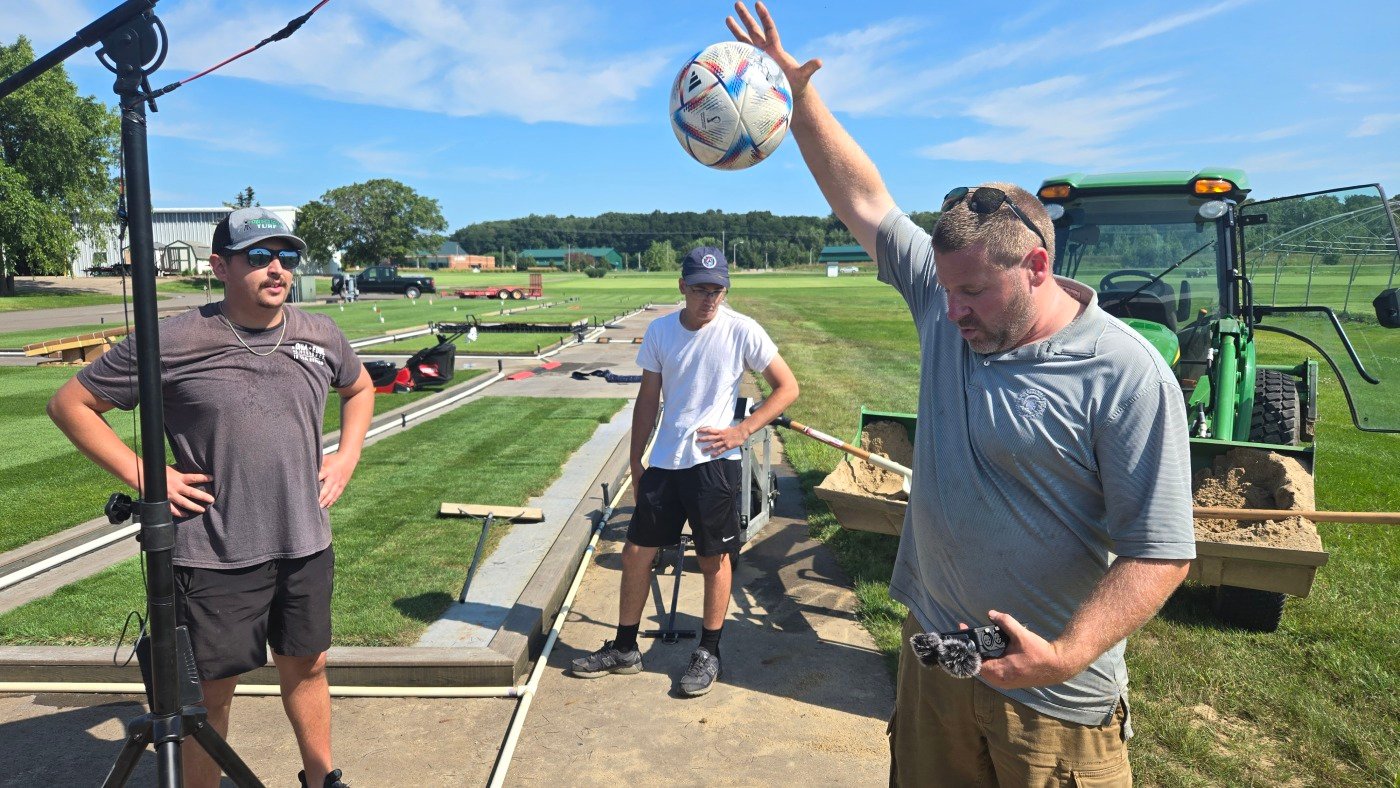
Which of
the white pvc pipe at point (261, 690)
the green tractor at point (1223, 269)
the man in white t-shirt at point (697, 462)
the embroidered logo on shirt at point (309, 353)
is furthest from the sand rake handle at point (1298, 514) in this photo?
the embroidered logo on shirt at point (309, 353)

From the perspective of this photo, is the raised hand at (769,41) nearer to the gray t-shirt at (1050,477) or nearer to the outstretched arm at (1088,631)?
the gray t-shirt at (1050,477)

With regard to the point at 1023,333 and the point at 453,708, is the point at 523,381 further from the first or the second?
the point at 1023,333

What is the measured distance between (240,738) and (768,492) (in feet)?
13.2

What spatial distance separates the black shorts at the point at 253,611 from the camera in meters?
2.87

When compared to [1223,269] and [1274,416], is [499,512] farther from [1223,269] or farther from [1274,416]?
[1274,416]

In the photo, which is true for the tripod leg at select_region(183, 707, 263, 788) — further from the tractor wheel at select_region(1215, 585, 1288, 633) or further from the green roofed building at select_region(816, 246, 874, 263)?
the green roofed building at select_region(816, 246, 874, 263)

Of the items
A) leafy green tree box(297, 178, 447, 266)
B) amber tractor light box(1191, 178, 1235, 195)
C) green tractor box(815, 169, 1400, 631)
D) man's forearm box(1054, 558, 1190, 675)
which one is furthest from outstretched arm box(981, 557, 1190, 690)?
leafy green tree box(297, 178, 447, 266)

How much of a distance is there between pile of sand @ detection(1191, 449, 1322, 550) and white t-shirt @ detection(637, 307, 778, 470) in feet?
8.28

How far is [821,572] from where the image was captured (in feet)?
20.0

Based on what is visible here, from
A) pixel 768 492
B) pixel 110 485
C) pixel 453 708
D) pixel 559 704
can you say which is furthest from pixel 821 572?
pixel 110 485

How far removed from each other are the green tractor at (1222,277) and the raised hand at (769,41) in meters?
3.01

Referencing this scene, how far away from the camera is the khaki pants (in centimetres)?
210

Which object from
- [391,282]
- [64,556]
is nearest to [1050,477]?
[64,556]

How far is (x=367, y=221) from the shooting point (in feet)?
271
